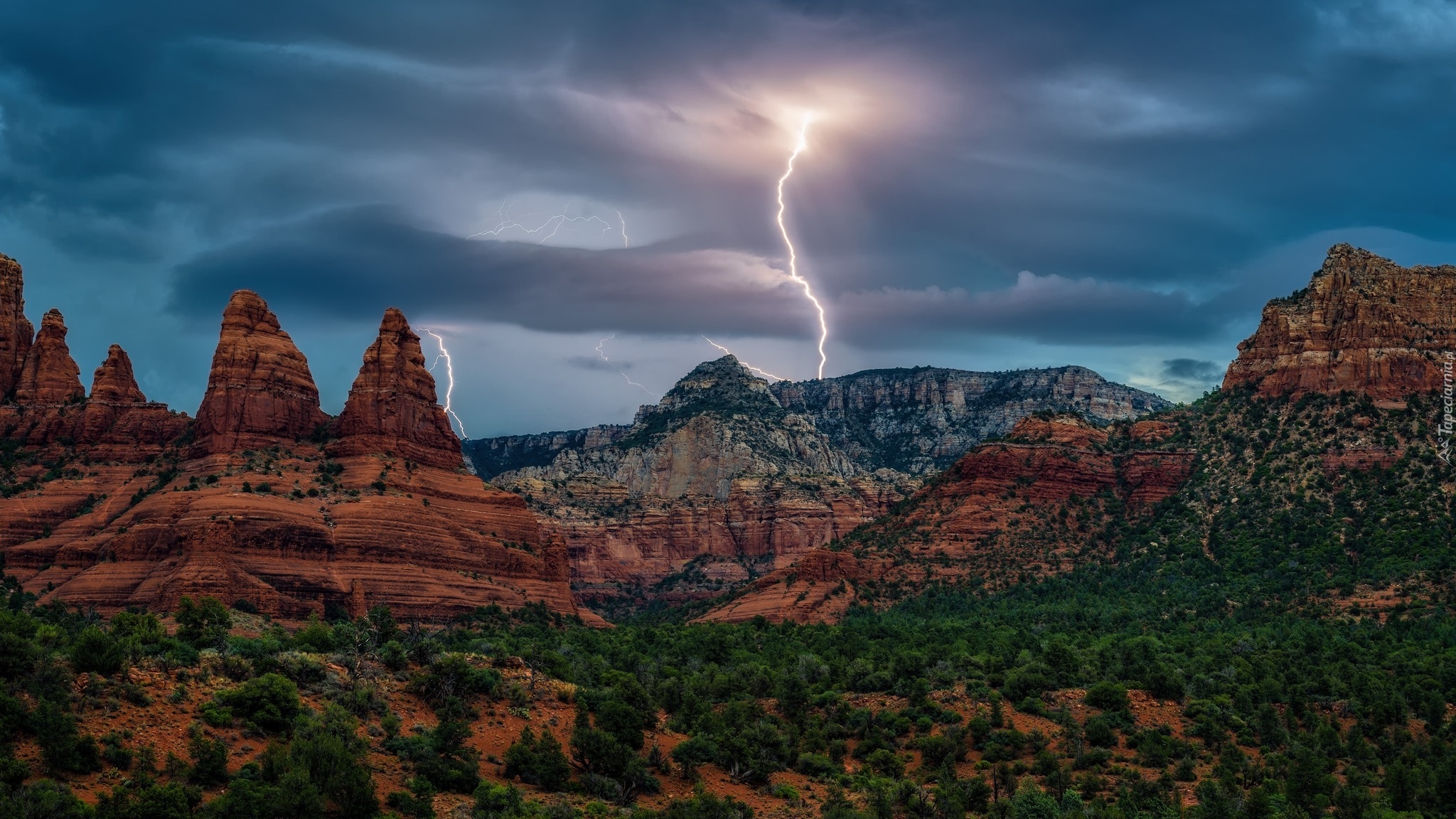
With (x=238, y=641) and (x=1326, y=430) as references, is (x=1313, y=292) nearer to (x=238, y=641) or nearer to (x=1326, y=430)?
(x=1326, y=430)

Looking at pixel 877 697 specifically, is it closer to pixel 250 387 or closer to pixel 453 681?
pixel 453 681

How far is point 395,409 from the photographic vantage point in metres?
130

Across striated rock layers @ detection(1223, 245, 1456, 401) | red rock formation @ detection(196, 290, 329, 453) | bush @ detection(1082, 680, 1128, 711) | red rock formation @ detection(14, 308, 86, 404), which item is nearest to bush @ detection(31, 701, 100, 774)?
bush @ detection(1082, 680, 1128, 711)

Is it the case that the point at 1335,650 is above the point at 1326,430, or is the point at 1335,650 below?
below

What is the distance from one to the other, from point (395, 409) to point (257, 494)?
64.8 ft

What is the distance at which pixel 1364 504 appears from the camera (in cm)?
12144

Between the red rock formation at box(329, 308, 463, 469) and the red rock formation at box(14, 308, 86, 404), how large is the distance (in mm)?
24086

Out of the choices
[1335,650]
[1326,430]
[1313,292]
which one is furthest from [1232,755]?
[1313,292]

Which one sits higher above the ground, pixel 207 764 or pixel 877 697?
pixel 877 697

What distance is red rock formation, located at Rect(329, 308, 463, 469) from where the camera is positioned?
127750mm

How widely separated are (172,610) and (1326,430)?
100933 mm

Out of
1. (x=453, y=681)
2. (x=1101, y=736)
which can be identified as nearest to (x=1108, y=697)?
(x=1101, y=736)

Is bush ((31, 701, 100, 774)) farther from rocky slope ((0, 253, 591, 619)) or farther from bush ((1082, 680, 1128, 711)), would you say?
bush ((1082, 680, 1128, 711))

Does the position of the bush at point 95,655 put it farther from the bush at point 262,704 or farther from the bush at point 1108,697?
the bush at point 1108,697
